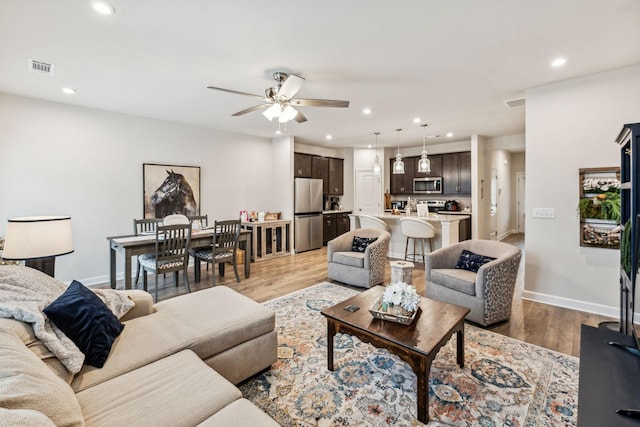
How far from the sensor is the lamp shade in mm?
2191

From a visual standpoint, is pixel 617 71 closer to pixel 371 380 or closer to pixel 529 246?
pixel 529 246

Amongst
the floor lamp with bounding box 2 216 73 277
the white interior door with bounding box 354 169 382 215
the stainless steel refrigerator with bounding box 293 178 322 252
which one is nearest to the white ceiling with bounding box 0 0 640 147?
the floor lamp with bounding box 2 216 73 277

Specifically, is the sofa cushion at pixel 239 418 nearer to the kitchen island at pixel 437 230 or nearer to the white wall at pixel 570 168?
the white wall at pixel 570 168

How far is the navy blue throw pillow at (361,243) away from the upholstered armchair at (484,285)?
1.12 meters

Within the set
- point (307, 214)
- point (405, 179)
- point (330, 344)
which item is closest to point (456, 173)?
point (405, 179)

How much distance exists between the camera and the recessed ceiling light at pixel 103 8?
6.42ft

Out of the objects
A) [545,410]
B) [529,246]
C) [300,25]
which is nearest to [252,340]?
[545,410]

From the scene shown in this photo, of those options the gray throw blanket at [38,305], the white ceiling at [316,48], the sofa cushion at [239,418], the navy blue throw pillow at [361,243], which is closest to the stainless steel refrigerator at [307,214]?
the navy blue throw pillow at [361,243]

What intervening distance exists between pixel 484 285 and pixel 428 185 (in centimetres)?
512

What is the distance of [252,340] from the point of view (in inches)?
81.3

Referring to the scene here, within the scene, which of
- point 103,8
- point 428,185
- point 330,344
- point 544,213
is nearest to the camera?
point 103,8

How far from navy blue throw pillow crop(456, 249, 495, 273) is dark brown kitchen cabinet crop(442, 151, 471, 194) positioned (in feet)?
13.5

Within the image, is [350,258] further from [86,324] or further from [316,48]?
[86,324]

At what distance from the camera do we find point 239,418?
46.6 inches
